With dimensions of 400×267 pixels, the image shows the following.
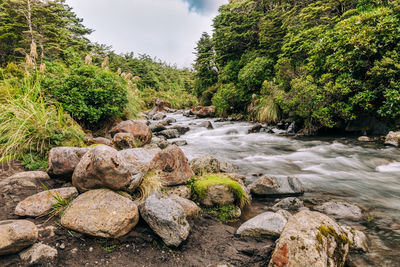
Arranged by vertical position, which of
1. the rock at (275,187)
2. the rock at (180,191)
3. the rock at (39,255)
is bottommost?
the rock at (275,187)

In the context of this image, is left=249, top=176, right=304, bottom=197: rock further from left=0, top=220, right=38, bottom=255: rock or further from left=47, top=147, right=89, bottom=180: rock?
left=0, top=220, right=38, bottom=255: rock

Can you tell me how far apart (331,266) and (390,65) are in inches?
343

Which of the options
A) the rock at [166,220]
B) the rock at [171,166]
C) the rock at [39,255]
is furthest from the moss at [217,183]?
the rock at [39,255]

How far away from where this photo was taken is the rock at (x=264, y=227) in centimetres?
290

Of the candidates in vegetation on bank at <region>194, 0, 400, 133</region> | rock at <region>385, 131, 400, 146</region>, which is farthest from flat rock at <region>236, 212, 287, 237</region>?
rock at <region>385, 131, 400, 146</region>

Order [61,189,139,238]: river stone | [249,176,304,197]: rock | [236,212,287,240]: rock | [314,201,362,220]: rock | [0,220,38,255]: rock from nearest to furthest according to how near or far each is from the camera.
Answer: [0,220,38,255]: rock, [61,189,139,238]: river stone, [236,212,287,240]: rock, [314,201,362,220]: rock, [249,176,304,197]: rock

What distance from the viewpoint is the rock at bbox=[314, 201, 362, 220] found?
369 centimetres

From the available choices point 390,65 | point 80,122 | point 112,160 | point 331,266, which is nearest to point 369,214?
point 331,266

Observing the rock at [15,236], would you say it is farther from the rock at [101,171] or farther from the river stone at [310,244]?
the river stone at [310,244]

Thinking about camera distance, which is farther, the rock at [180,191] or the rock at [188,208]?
the rock at [180,191]

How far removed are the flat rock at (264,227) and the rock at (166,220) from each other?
1002 mm

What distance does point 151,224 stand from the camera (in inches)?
99.4

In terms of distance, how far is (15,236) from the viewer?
188cm

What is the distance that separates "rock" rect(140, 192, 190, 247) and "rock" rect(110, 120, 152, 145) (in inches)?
209
